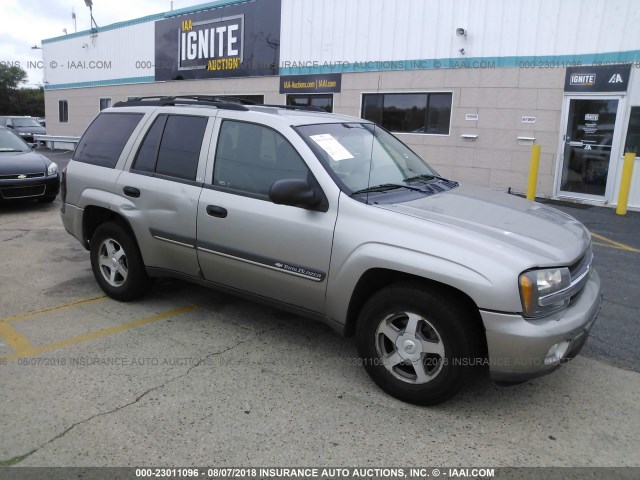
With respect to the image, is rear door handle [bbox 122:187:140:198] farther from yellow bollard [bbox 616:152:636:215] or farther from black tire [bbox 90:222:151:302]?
yellow bollard [bbox 616:152:636:215]

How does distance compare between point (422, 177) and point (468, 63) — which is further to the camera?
point (468, 63)

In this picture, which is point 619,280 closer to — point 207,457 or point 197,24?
point 207,457

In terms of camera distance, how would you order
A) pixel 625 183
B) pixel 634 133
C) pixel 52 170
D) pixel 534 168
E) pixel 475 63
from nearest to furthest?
pixel 52 170, pixel 625 183, pixel 634 133, pixel 534 168, pixel 475 63

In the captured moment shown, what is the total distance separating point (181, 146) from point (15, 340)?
199 cm

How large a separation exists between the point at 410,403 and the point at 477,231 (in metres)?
1.14

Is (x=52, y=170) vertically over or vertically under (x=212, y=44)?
under

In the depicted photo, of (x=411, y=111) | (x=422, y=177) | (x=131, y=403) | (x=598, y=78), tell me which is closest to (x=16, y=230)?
(x=131, y=403)

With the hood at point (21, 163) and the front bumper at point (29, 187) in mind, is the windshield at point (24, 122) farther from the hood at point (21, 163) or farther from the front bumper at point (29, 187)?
the front bumper at point (29, 187)

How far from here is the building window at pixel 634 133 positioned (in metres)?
10.4

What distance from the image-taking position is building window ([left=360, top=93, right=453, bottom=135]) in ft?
42.2

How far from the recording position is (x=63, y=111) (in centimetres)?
2706

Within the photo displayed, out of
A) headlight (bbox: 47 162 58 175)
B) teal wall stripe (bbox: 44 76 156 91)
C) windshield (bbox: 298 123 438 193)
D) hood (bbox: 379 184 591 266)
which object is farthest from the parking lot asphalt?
teal wall stripe (bbox: 44 76 156 91)

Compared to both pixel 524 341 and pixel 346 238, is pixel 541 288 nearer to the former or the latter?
pixel 524 341

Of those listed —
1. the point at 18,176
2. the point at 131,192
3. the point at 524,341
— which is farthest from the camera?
the point at 18,176
